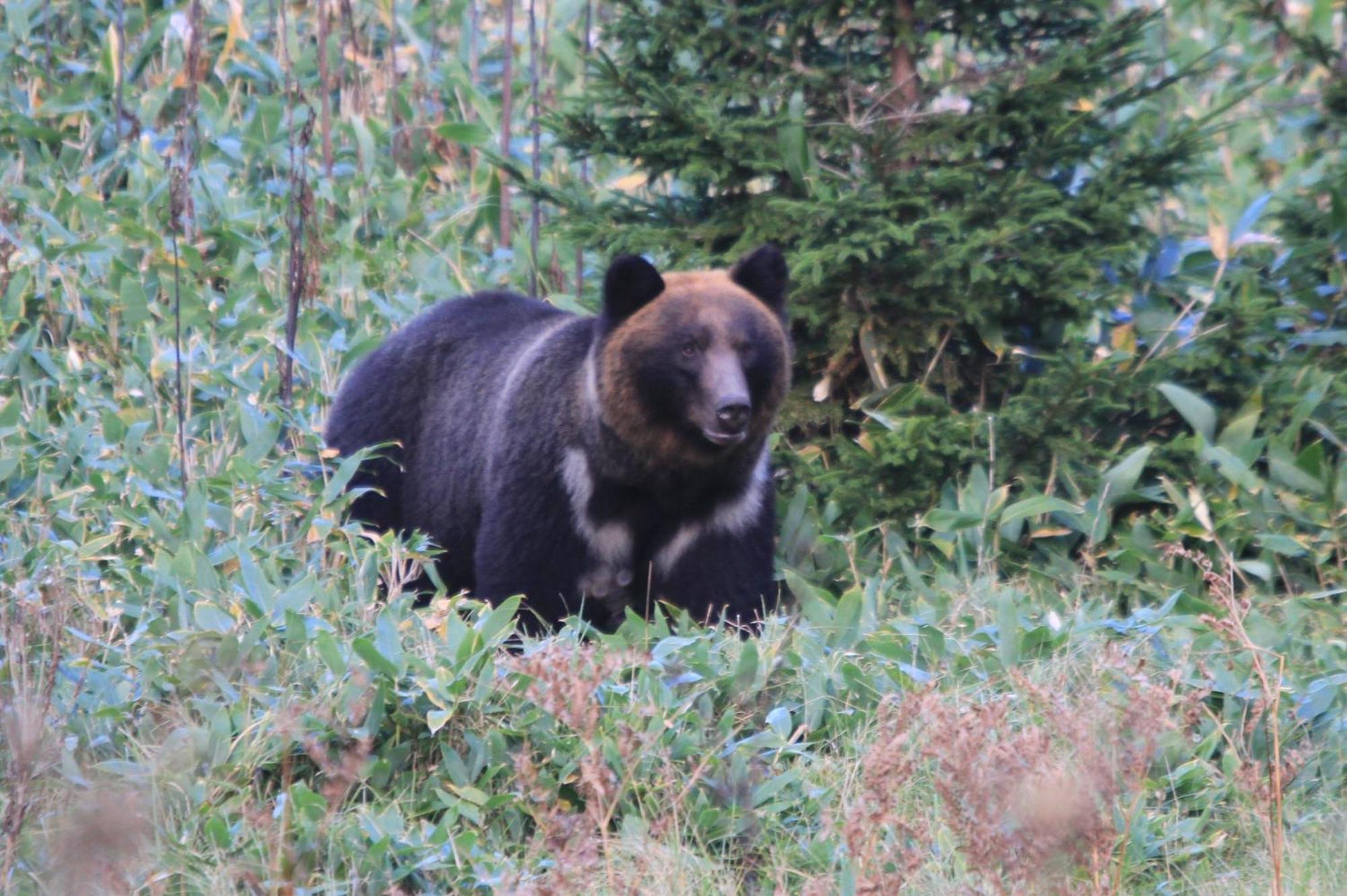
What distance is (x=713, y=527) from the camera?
5.75m

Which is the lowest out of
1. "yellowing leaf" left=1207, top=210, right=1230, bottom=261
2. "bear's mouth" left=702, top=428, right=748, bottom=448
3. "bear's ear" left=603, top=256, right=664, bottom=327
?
"bear's mouth" left=702, top=428, right=748, bottom=448

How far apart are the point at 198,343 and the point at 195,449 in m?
1.04

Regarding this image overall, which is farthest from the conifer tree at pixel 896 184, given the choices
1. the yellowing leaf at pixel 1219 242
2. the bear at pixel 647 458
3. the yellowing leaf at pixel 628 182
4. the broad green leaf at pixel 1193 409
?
the yellowing leaf at pixel 628 182

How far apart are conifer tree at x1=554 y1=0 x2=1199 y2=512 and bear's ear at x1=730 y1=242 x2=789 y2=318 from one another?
42 cm

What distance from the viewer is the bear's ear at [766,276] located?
590 cm

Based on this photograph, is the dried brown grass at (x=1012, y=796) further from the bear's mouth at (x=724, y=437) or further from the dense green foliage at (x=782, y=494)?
the bear's mouth at (x=724, y=437)

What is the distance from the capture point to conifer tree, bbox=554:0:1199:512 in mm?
6398

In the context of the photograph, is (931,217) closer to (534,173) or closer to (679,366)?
(679,366)

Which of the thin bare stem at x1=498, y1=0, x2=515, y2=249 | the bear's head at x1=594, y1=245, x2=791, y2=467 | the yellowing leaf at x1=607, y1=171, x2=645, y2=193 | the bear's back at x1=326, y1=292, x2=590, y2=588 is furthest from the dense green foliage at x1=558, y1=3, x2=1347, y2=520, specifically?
the yellowing leaf at x1=607, y1=171, x2=645, y2=193

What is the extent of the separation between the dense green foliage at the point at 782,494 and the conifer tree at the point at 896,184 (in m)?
0.03

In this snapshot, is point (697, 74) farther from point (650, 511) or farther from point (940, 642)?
point (940, 642)

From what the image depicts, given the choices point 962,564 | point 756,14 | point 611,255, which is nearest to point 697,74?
point 756,14

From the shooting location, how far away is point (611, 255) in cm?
693

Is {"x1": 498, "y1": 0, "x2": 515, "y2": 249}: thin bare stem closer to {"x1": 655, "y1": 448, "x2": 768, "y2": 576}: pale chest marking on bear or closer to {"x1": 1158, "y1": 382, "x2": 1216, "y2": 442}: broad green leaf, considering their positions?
{"x1": 655, "y1": 448, "x2": 768, "y2": 576}: pale chest marking on bear
